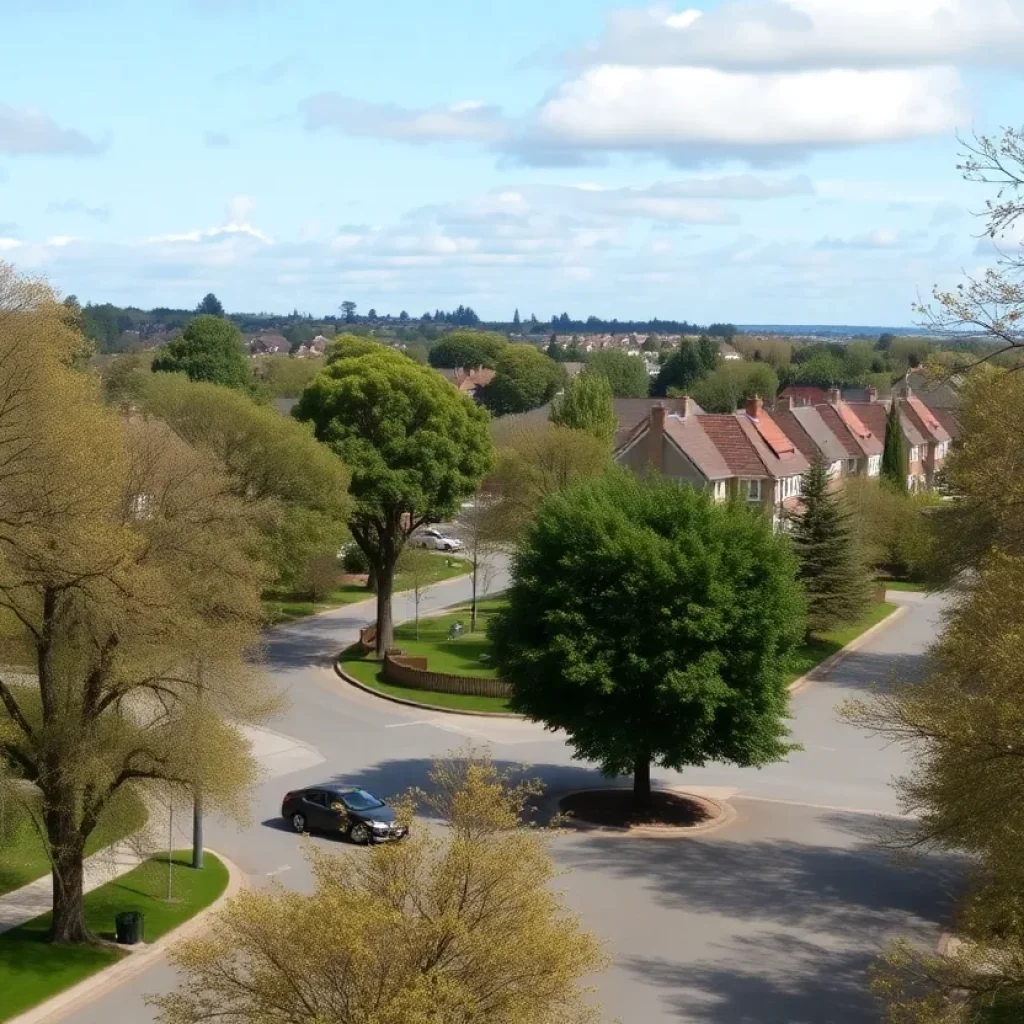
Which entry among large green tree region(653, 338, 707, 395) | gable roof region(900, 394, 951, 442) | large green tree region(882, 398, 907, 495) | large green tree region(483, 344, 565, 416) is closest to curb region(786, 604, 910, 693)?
large green tree region(882, 398, 907, 495)

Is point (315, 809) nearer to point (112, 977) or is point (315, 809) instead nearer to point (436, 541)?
point (112, 977)

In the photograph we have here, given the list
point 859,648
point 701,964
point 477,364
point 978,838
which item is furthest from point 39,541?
point 477,364

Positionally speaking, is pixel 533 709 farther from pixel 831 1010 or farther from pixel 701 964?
pixel 831 1010

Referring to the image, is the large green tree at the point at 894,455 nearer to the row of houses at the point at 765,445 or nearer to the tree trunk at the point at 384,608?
the row of houses at the point at 765,445

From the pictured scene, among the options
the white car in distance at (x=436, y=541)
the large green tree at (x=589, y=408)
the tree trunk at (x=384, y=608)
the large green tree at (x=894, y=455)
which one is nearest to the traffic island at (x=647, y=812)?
the tree trunk at (x=384, y=608)

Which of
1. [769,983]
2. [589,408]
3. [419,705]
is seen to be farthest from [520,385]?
[769,983]
